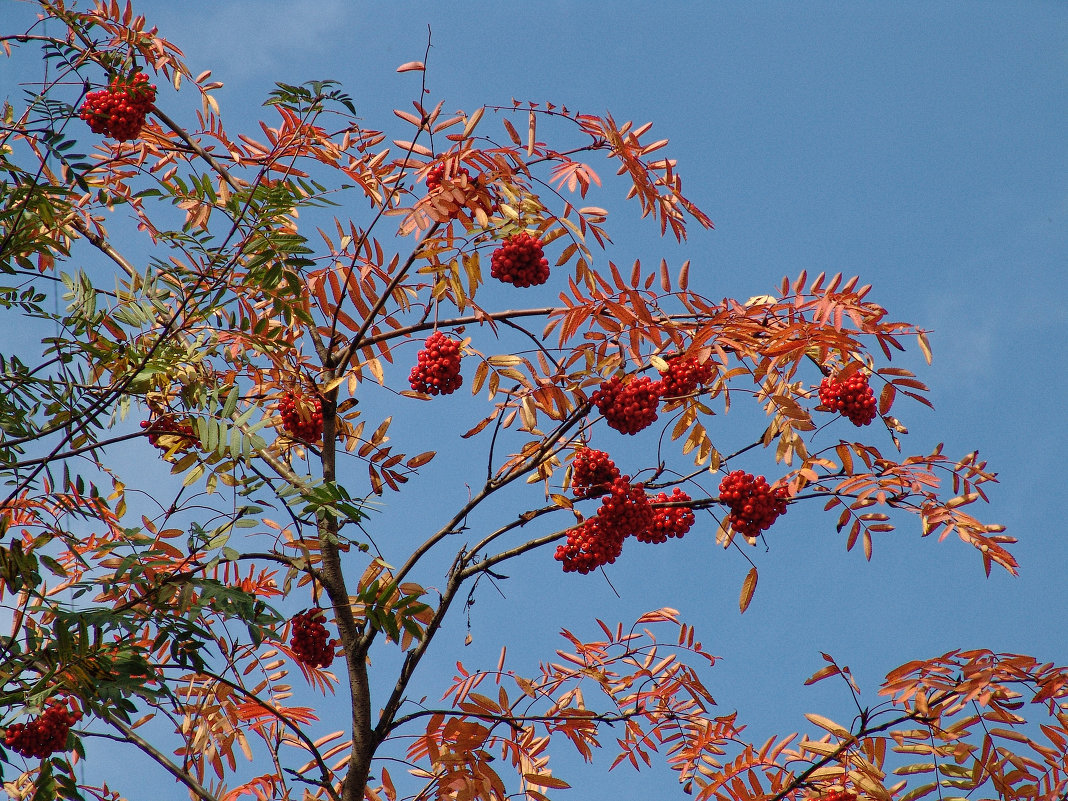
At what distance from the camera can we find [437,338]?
Answer: 3.55m

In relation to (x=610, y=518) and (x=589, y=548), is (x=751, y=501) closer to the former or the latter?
(x=610, y=518)

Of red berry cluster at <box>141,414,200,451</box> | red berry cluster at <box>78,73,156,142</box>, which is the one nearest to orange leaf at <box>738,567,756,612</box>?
red berry cluster at <box>141,414,200,451</box>

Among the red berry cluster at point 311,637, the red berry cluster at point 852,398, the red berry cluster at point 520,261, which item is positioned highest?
the red berry cluster at point 520,261

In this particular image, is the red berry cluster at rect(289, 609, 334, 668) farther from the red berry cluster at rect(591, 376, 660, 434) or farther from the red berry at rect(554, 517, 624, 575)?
the red berry cluster at rect(591, 376, 660, 434)

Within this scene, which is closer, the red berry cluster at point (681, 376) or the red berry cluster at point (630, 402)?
the red berry cluster at point (630, 402)

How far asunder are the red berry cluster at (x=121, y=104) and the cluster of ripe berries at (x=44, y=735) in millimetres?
2283

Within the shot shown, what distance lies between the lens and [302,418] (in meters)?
3.85

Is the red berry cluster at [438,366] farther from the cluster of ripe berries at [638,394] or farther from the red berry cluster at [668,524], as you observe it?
the red berry cluster at [668,524]

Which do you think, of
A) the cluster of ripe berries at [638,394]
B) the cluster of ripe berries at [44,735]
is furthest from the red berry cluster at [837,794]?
the cluster of ripe berries at [44,735]

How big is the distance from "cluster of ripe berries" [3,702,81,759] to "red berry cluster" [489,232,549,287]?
2.05 m

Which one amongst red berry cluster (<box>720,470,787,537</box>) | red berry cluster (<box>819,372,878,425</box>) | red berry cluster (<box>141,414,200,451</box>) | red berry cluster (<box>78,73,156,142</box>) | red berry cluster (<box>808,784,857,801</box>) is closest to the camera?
red berry cluster (<box>808,784,857,801</box>)

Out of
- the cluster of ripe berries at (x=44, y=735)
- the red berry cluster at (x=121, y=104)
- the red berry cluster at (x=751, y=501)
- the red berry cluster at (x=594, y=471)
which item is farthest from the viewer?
the red berry cluster at (x=121, y=104)

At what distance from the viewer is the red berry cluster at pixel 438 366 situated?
3521mm

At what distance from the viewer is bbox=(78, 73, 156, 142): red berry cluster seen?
3891mm
